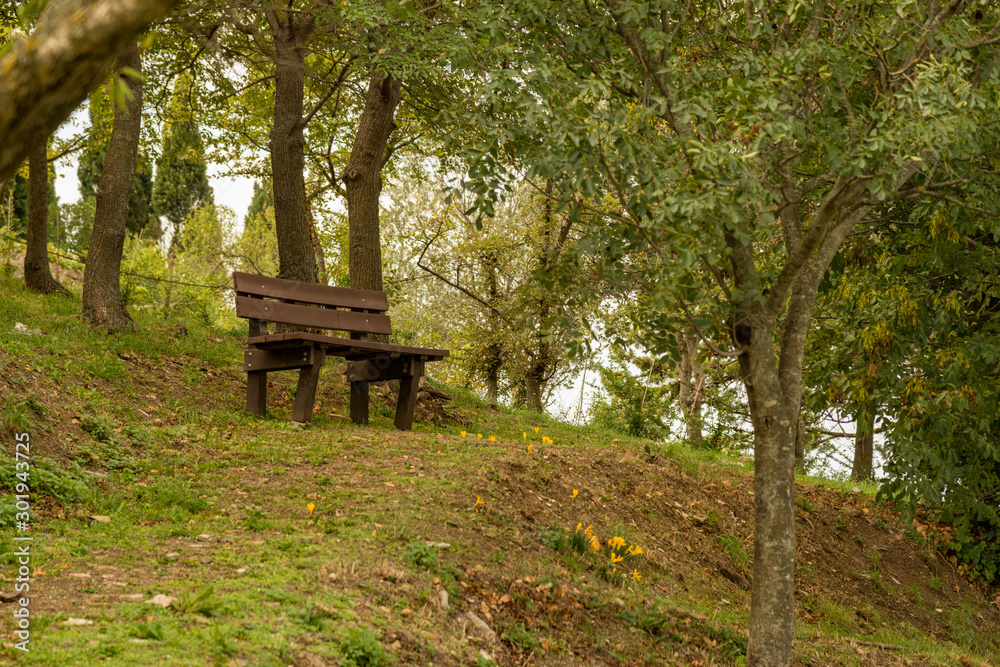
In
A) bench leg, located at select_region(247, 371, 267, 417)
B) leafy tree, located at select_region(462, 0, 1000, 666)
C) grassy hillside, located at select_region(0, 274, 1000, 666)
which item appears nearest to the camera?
grassy hillside, located at select_region(0, 274, 1000, 666)

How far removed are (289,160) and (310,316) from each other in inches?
137

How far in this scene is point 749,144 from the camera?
4.82 metres

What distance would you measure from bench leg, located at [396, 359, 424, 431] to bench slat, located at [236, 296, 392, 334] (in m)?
0.63

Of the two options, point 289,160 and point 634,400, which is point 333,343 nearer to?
point 289,160

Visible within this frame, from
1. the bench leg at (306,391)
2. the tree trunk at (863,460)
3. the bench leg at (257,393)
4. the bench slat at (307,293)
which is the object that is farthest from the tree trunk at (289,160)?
the tree trunk at (863,460)

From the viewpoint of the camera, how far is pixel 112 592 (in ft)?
12.7

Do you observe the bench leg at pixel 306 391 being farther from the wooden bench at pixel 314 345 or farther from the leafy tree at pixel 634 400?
the leafy tree at pixel 634 400

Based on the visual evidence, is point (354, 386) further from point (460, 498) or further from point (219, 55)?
point (219, 55)

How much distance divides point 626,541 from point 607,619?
1533 mm

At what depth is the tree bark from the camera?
2010mm

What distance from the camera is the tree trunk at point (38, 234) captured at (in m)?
11.4

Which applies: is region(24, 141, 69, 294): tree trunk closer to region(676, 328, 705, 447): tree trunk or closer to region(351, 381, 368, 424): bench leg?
region(351, 381, 368, 424): bench leg

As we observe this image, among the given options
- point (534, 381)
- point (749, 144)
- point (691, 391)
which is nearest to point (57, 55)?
point (749, 144)

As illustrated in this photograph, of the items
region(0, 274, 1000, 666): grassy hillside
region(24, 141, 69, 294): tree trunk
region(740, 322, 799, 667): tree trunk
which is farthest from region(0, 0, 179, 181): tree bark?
region(24, 141, 69, 294): tree trunk
